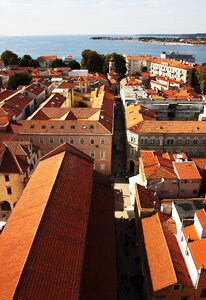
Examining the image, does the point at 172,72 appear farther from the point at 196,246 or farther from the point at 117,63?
the point at 196,246

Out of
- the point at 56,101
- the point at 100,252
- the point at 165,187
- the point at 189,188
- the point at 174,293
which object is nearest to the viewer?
the point at 174,293

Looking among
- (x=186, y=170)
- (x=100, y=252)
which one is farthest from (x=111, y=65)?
(x=100, y=252)

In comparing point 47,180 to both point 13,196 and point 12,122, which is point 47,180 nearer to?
point 13,196

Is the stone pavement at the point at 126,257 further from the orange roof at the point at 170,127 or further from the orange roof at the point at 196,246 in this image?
the orange roof at the point at 170,127

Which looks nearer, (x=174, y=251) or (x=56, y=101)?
(x=174, y=251)

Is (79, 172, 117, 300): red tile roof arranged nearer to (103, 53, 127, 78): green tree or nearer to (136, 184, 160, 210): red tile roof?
(136, 184, 160, 210): red tile roof

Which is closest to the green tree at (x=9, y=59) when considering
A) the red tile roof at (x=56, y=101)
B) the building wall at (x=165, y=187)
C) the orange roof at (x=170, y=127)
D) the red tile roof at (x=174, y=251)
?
the red tile roof at (x=56, y=101)
